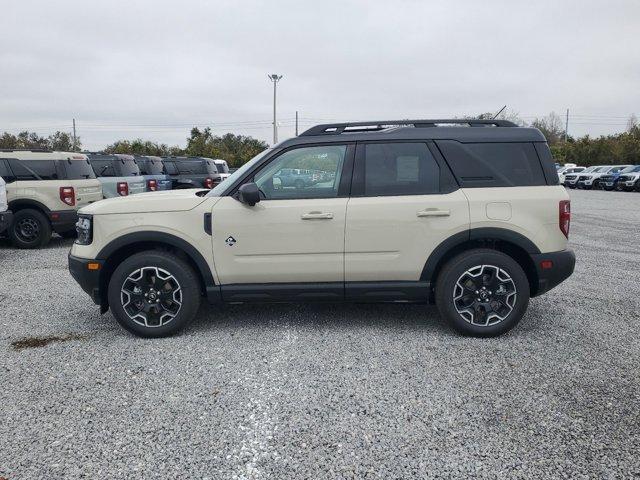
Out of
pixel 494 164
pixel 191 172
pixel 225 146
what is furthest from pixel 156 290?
pixel 225 146

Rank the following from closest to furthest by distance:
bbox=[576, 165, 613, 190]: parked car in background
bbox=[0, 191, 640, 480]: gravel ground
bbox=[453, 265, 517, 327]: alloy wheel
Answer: bbox=[0, 191, 640, 480]: gravel ground
bbox=[453, 265, 517, 327]: alloy wheel
bbox=[576, 165, 613, 190]: parked car in background

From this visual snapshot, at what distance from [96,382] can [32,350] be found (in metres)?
1.02

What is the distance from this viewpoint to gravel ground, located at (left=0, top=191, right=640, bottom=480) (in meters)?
2.74

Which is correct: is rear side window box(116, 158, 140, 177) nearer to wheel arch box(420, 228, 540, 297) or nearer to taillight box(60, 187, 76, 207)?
taillight box(60, 187, 76, 207)

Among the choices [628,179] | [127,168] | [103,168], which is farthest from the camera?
[628,179]

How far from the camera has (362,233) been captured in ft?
14.6

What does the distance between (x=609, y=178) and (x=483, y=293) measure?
3207 cm

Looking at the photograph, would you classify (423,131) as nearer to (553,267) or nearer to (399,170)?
(399,170)

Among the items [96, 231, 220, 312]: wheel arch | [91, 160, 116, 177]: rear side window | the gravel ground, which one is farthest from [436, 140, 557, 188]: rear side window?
[91, 160, 116, 177]: rear side window

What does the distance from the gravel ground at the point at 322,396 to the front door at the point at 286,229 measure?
558 millimetres

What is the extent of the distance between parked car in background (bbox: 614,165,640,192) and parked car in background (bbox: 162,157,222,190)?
2525cm

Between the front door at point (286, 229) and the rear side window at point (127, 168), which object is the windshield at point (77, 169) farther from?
the front door at point (286, 229)

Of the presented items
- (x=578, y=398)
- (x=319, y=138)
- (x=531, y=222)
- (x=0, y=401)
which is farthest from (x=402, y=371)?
(x=0, y=401)

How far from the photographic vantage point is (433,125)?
15.5 feet
